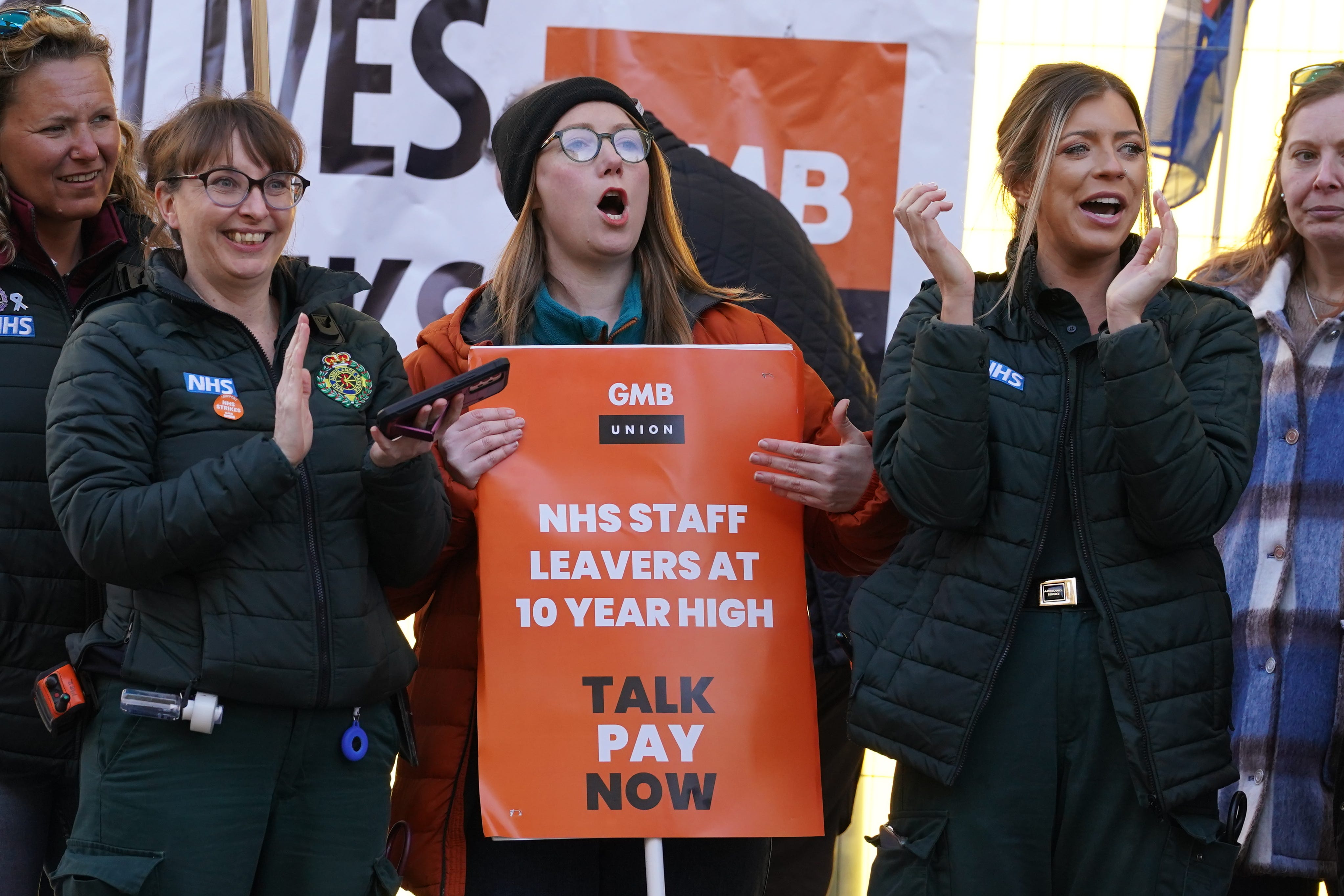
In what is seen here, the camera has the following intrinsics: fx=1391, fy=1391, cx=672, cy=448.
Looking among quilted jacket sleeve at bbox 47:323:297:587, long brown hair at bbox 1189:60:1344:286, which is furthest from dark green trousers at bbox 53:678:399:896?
long brown hair at bbox 1189:60:1344:286

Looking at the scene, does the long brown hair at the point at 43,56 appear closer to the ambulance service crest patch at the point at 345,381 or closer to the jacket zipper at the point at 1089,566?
the ambulance service crest patch at the point at 345,381

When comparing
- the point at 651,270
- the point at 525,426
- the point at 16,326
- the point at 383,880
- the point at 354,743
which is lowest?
the point at 383,880

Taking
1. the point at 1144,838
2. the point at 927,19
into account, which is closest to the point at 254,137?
the point at 1144,838

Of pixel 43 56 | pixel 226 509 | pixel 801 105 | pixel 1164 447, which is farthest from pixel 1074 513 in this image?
pixel 801 105

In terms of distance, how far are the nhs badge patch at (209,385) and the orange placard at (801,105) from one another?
2.16m

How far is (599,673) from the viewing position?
2451 mm

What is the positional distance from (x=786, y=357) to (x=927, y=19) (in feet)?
6.72

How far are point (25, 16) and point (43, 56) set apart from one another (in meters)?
0.09

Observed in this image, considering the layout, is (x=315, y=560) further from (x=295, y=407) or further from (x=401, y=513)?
(x=295, y=407)

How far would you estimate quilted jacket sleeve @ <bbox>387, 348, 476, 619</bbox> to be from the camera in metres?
2.61

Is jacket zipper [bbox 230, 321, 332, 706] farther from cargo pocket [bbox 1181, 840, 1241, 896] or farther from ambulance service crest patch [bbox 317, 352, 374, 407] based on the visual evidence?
cargo pocket [bbox 1181, 840, 1241, 896]

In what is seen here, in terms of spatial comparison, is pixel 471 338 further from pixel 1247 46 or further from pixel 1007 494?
pixel 1247 46

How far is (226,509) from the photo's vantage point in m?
2.16

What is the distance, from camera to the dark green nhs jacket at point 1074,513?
221 cm
